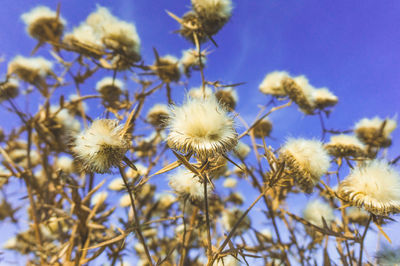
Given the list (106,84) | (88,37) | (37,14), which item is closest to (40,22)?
(37,14)

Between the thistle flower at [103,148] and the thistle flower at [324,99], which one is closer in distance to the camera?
the thistle flower at [103,148]

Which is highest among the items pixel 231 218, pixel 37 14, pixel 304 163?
pixel 37 14

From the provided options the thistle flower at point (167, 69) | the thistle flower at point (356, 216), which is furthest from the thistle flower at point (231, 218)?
the thistle flower at point (167, 69)

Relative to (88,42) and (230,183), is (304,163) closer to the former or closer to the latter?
(88,42)

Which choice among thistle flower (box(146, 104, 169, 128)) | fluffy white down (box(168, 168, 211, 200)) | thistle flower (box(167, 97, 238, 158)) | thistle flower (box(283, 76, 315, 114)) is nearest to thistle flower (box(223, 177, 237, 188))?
thistle flower (box(146, 104, 169, 128))

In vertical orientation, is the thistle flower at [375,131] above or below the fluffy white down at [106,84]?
below

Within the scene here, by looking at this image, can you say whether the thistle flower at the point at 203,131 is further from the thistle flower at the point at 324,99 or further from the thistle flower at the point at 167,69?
the thistle flower at the point at 324,99

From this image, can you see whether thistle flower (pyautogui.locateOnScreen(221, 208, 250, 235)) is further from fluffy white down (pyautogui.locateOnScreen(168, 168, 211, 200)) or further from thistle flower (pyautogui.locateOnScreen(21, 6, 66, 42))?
thistle flower (pyautogui.locateOnScreen(21, 6, 66, 42))

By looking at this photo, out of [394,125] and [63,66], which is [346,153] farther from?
[63,66]
